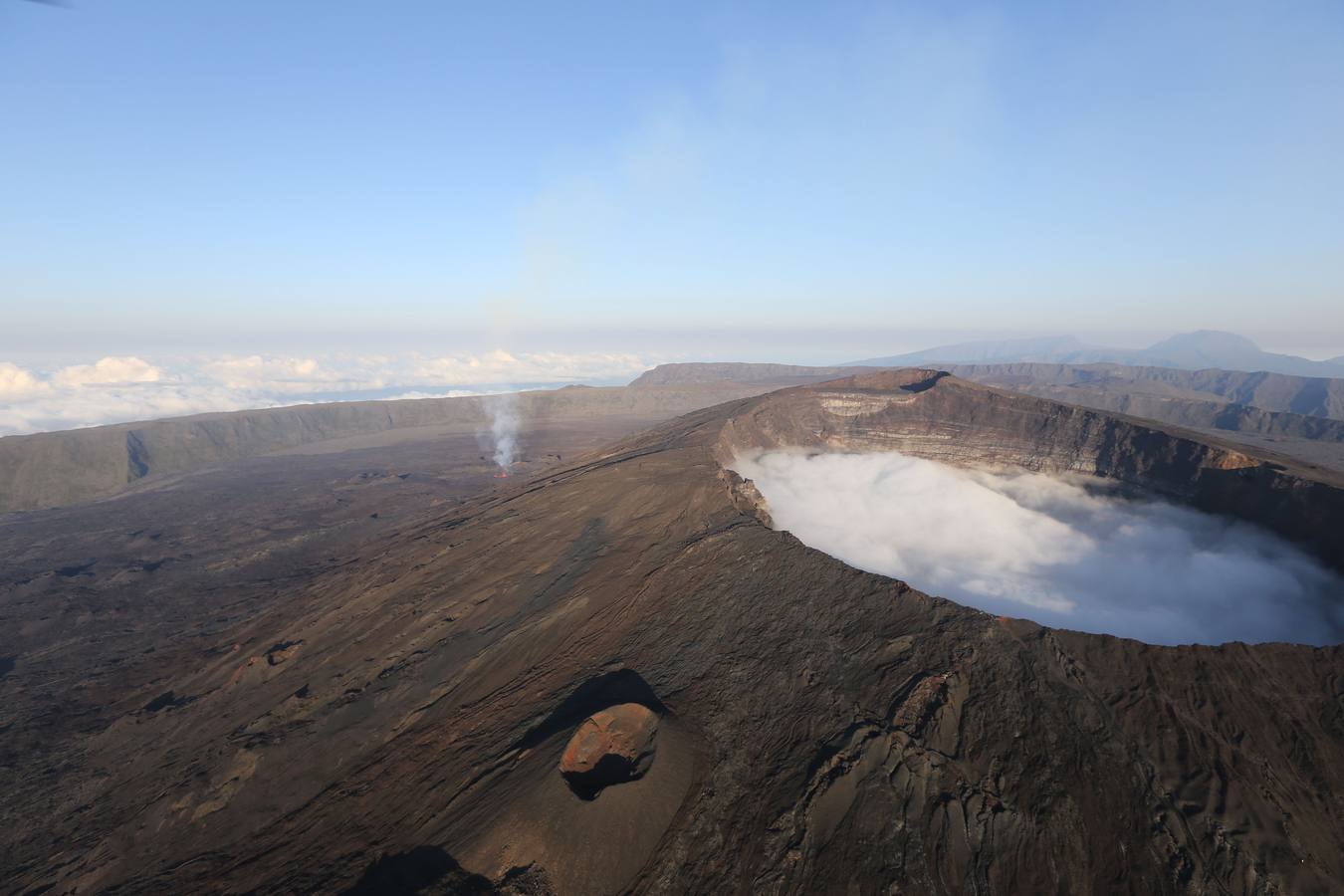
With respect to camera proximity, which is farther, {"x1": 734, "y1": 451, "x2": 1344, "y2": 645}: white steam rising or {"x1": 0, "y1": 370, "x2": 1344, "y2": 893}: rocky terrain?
{"x1": 734, "y1": 451, "x2": 1344, "y2": 645}: white steam rising

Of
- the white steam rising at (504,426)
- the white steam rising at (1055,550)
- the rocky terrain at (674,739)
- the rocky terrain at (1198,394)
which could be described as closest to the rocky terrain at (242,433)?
the white steam rising at (504,426)

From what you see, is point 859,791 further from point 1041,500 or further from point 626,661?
point 1041,500

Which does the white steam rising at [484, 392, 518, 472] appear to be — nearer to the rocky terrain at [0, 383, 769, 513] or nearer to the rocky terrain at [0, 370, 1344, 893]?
the rocky terrain at [0, 383, 769, 513]

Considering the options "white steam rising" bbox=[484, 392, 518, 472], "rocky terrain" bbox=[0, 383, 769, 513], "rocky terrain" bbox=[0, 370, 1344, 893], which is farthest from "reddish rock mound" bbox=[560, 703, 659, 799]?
"rocky terrain" bbox=[0, 383, 769, 513]

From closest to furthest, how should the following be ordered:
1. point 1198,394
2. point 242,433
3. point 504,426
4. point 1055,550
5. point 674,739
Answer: point 674,739
point 1055,550
point 242,433
point 504,426
point 1198,394

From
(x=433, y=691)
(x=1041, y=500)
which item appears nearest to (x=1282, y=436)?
(x=1041, y=500)

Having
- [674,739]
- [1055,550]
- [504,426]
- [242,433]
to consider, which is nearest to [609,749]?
[674,739]

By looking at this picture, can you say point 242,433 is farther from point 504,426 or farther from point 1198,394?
point 1198,394
